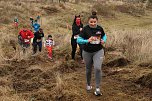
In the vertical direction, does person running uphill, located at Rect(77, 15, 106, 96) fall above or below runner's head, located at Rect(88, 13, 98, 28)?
Answer: below

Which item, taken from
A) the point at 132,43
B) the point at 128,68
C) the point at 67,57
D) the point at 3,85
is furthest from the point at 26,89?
the point at 132,43

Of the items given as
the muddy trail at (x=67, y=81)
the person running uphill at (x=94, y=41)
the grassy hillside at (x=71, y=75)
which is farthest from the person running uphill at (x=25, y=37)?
the person running uphill at (x=94, y=41)

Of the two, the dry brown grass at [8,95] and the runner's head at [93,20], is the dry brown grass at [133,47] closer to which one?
the runner's head at [93,20]

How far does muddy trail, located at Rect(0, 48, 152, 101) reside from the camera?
272 inches

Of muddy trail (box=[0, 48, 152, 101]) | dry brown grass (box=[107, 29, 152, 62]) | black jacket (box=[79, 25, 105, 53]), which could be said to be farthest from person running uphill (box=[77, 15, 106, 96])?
dry brown grass (box=[107, 29, 152, 62])

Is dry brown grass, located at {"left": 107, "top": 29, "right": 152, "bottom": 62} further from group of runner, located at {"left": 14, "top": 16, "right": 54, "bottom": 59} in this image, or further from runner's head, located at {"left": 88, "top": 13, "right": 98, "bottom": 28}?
runner's head, located at {"left": 88, "top": 13, "right": 98, "bottom": 28}

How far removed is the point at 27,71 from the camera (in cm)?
916

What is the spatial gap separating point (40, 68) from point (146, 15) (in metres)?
29.9

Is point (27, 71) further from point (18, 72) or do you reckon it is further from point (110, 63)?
point (110, 63)

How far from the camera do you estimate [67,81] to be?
26.2ft

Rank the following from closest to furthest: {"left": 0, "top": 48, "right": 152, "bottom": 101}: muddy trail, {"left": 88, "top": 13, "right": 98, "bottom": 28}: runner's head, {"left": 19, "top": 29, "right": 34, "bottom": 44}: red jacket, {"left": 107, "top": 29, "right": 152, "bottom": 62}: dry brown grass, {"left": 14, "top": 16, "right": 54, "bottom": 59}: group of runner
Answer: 1. {"left": 88, "top": 13, "right": 98, "bottom": 28}: runner's head
2. {"left": 0, "top": 48, "right": 152, "bottom": 101}: muddy trail
3. {"left": 107, "top": 29, "right": 152, "bottom": 62}: dry brown grass
4. {"left": 14, "top": 16, "right": 54, "bottom": 59}: group of runner
5. {"left": 19, "top": 29, "right": 34, "bottom": 44}: red jacket

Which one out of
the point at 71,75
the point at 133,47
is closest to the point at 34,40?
the point at 133,47

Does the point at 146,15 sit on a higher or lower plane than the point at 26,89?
lower

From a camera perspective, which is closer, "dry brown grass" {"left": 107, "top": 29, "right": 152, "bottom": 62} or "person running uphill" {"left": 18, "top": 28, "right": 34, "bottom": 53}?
"dry brown grass" {"left": 107, "top": 29, "right": 152, "bottom": 62}
